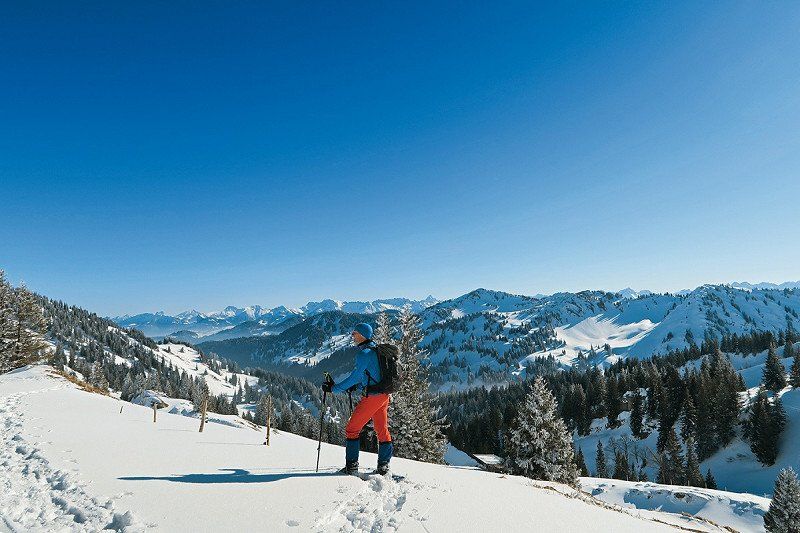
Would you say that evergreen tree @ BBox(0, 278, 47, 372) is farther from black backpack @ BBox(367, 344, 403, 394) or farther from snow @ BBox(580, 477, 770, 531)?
snow @ BBox(580, 477, 770, 531)

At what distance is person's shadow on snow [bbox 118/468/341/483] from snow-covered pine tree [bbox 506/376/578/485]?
23.8 metres

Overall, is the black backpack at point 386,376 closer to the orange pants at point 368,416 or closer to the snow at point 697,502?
the orange pants at point 368,416

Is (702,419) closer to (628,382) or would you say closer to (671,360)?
(628,382)

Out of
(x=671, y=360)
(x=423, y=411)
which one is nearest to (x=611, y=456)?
(x=671, y=360)

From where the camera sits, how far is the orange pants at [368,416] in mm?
8211

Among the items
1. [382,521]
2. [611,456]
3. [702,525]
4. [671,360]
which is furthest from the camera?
[671,360]

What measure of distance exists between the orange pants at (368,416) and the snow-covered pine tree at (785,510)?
3606cm

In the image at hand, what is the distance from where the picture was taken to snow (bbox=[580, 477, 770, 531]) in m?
32.4

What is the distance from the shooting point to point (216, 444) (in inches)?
452

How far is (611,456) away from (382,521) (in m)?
121

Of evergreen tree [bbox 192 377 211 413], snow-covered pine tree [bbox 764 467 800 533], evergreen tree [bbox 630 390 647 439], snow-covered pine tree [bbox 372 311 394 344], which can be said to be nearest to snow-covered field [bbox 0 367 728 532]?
evergreen tree [bbox 192 377 211 413]

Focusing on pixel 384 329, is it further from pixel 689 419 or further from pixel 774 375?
pixel 774 375

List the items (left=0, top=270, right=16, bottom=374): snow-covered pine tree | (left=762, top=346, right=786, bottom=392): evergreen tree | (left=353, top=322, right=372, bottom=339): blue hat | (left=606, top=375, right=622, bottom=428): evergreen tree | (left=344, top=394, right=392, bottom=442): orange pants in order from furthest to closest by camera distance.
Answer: (left=606, top=375, right=622, bottom=428): evergreen tree
(left=762, top=346, right=786, bottom=392): evergreen tree
(left=0, top=270, right=16, bottom=374): snow-covered pine tree
(left=353, top=322, right=372, bottom=339): blue hat
(left=344, top=394, right=392, bottom=442): orange pants

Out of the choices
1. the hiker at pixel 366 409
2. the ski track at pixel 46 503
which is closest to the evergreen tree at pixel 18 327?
the ski track at pixel 46 503
